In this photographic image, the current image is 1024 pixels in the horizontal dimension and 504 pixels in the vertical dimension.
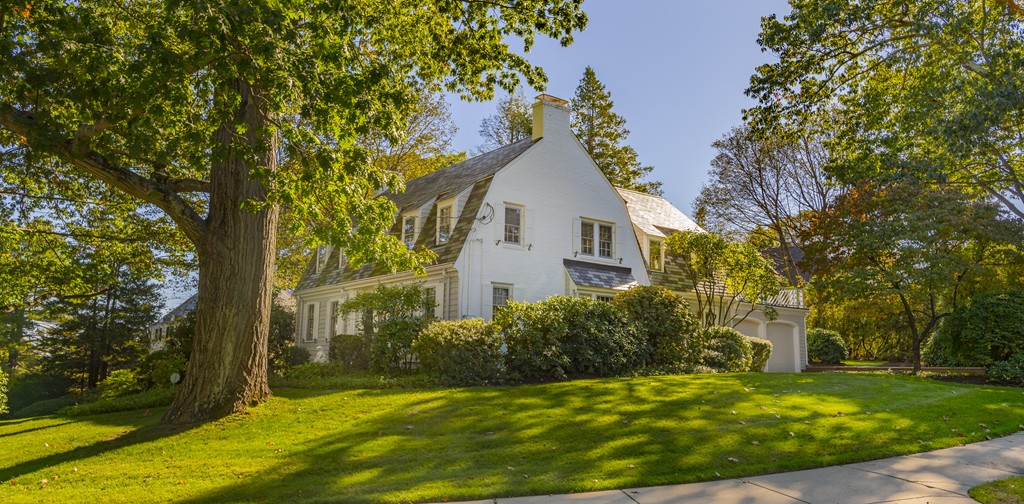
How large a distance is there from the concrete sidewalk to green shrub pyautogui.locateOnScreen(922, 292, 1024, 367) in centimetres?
1156

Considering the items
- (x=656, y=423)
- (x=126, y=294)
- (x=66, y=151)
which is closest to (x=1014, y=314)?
(x=656, y=423)

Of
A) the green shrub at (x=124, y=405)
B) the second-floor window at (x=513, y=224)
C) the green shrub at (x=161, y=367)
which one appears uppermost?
the second-floor window at (x=513, y=224)

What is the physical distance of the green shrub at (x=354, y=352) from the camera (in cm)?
1656

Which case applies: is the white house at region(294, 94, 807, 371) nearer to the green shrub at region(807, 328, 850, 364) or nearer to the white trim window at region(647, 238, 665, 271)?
the white trim window at region(647, 238, 665, 271)

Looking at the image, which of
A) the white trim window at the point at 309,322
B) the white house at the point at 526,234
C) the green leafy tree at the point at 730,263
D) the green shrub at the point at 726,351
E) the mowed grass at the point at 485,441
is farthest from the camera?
the white trim window at the point at 309,322

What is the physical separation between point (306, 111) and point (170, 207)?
410 cm

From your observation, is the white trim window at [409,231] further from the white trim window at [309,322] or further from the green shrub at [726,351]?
the green shrub at [726,351]

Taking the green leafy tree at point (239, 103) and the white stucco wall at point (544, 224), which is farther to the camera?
the white stucco wall at point (544, 224)

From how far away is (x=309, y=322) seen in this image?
25.7 meters

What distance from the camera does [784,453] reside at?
7.17 metres

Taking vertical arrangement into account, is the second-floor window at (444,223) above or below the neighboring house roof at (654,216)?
below

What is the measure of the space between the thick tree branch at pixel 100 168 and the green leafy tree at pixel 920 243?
16781 millimetres

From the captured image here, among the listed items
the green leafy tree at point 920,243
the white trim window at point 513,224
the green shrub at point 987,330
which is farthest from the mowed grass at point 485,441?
the white trim window at point 513,224

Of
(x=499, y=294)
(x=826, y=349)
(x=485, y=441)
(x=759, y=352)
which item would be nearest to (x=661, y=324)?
(x=499, y=294)
